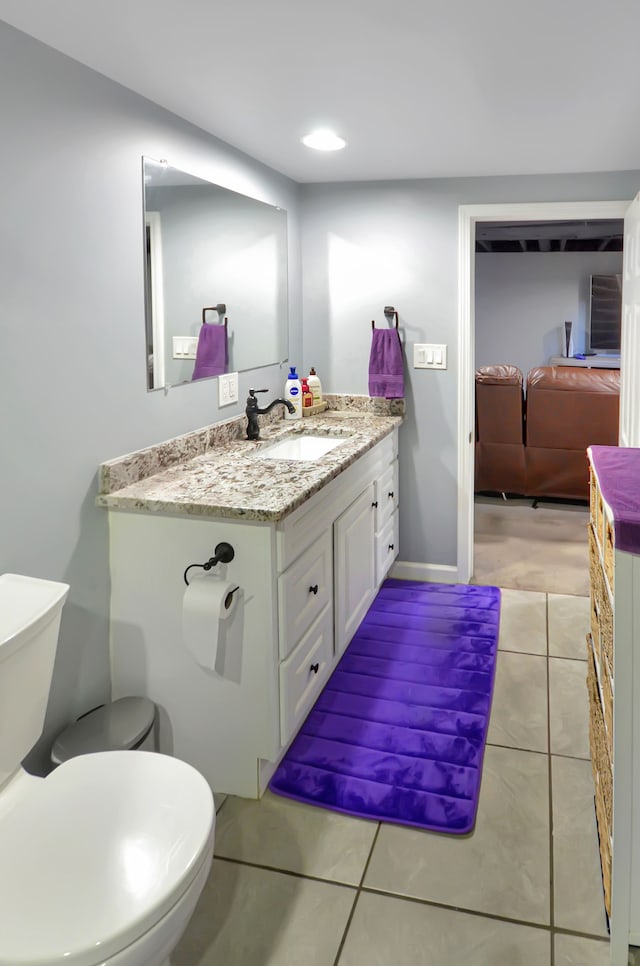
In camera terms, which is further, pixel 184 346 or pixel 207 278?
pixel 207 278

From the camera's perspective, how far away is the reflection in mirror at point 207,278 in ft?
8.02

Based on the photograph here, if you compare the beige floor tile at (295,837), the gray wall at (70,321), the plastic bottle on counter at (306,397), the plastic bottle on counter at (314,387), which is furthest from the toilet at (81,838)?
the plastic bottle on counter at (314,387)

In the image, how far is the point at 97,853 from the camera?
1.34 metres

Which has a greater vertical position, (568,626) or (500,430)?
(500,430)

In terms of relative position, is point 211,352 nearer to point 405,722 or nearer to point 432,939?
point 405,722

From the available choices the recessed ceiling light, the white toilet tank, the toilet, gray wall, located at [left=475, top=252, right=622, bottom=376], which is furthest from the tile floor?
gray wall, located at [left=475, top=252, right=622, bottom=376]

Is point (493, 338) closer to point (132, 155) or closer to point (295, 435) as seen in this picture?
point (295, 435)

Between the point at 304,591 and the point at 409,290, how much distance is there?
1.92m

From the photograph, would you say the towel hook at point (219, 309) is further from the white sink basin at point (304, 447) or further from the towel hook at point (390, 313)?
the towel hook at point (390, 313)

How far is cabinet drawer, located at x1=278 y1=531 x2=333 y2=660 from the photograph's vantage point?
2164 millimetres

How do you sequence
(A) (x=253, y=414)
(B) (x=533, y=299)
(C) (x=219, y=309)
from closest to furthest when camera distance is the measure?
(C) (x=219, y=309), (A) (x=253, y=414), (B) (x=533, y=299)

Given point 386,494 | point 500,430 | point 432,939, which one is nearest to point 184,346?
point 386,494

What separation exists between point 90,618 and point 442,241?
2432 mm

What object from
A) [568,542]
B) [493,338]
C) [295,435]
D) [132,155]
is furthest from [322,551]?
[493,338]
